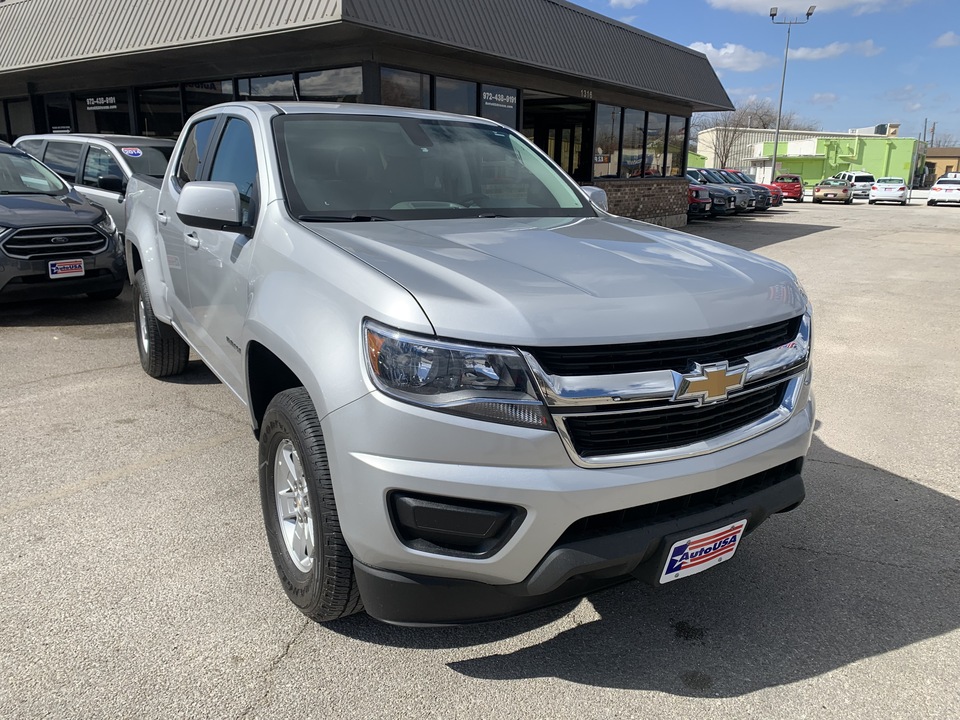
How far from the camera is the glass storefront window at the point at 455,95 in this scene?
12.1m

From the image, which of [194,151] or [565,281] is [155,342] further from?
[565,281]

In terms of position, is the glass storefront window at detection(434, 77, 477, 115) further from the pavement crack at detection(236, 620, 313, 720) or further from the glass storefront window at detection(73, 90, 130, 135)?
the pavement crack at detection(236, 620, 313, 720)

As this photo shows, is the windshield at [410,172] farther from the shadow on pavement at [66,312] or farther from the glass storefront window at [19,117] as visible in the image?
the glass storefront window at [19,117]

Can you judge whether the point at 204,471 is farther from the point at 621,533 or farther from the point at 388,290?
the point at 621,533

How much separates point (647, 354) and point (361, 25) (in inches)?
320

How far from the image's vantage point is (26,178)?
784 cm

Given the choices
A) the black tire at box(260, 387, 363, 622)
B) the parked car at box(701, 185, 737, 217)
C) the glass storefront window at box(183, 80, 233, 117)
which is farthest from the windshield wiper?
the parked car at box(701, 185, 737, 217)

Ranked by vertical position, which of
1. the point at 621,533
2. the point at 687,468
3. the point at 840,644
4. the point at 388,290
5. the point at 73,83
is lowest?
the point at 840,644

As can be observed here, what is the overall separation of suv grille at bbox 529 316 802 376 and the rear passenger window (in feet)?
32.1

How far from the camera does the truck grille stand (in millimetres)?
2086

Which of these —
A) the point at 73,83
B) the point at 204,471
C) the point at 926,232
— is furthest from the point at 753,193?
the point at 204,471

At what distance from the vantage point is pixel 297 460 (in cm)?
255

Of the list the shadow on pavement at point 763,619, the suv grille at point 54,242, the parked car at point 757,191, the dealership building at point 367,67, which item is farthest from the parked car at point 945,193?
the shadow on pavement at point 763,619

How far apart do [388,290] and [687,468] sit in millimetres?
1018
